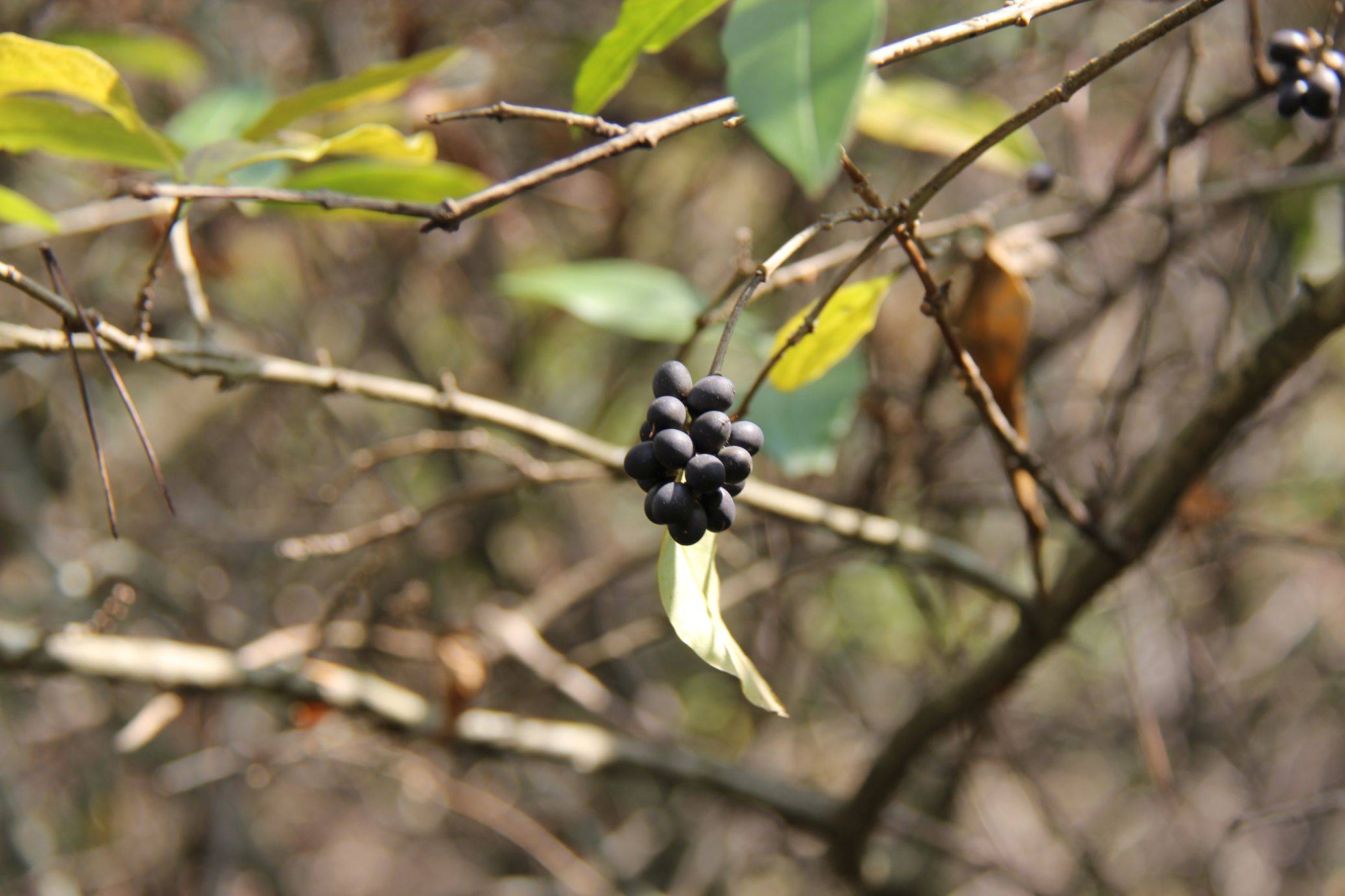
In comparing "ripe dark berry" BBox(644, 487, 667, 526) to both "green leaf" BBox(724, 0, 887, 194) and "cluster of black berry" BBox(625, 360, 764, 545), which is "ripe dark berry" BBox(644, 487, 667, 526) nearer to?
"cluster of black berry" BBox(625, 360, 764, 545)

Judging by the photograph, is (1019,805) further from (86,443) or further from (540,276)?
(86,443)

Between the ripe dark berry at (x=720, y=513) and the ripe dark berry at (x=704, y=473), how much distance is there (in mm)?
17

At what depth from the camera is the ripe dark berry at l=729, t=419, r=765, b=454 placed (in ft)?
1.96

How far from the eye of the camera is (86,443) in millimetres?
2357

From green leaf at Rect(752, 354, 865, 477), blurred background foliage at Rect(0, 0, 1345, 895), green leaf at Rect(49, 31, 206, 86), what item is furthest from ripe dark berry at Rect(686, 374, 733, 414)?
green leaf at Rect(49, 31, 206, 86)

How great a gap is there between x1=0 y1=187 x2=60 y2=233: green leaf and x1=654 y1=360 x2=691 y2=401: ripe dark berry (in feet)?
1.89

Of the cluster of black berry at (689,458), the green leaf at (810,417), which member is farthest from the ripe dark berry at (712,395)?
the green leaf at (810,417)

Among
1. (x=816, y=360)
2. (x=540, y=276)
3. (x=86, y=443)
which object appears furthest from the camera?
(x=86, y=443)

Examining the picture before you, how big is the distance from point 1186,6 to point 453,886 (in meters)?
3.00

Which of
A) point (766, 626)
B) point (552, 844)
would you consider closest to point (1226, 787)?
point (766, 626)

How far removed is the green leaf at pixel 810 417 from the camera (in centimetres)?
103

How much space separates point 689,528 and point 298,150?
40 centimetres

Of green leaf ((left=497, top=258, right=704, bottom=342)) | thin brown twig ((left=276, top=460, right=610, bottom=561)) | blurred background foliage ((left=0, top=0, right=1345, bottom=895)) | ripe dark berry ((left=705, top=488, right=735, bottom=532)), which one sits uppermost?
ripe dark berry ((left=705, top=488, right=735, bottom=532))

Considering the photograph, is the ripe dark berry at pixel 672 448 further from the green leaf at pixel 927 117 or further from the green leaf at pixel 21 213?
the green leaf at pixel 927 117
